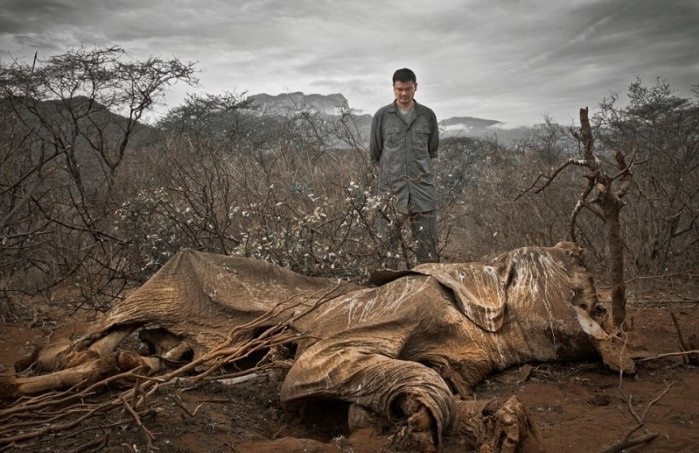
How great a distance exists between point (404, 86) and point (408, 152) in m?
0.69

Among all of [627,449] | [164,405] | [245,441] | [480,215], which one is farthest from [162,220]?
[480,215]

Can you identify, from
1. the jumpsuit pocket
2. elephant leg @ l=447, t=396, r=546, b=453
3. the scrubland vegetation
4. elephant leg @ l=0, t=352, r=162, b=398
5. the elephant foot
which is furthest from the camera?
the jumpsuit pocket

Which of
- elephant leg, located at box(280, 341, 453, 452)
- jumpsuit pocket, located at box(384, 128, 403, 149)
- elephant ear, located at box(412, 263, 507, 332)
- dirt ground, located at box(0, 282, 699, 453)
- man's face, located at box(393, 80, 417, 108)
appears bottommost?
dirt ground, located at box(0, 282, 699, 453)

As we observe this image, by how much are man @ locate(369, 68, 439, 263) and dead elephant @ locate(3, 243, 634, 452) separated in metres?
2.31

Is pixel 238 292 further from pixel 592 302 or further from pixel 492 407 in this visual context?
pixel 592 302

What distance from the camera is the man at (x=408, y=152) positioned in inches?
261

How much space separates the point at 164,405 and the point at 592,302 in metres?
2.71

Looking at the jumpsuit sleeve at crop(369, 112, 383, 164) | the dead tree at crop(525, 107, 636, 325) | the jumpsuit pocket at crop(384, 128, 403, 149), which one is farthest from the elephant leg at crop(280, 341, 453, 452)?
the jumpsuit sleeve at crop(369, 112, 383, 164)

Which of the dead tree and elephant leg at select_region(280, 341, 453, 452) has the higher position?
the dead tree

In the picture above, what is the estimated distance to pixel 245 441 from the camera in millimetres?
3264

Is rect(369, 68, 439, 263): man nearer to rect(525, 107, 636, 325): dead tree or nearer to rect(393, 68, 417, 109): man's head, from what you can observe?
rect(393, 68, 417, 109): man's head

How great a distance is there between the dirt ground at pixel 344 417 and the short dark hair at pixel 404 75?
11.4 feet

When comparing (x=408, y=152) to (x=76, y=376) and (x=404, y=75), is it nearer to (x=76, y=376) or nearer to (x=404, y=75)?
(x=404, y=75)

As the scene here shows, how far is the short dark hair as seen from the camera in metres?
6.61
